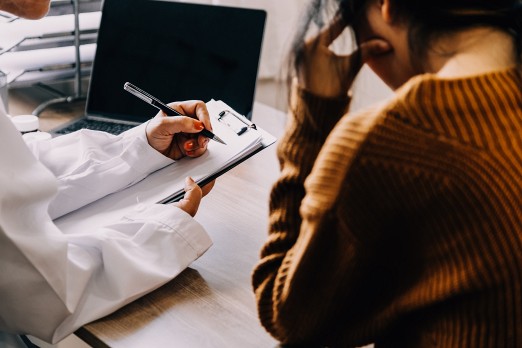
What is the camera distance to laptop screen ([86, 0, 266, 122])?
58.9 inches

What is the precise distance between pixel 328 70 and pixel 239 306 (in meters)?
0.38

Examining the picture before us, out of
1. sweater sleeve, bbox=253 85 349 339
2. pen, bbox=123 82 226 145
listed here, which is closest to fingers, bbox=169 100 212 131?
pen, bbox=123 82 226 145

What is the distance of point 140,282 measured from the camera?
2.89ft

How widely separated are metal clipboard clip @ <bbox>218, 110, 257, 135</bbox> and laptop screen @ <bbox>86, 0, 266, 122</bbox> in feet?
0.87

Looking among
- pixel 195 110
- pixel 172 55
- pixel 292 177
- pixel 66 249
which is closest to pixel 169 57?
pixel 172 55

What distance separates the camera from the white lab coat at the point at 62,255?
0.82m

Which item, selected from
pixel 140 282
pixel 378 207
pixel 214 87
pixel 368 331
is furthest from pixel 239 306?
pixel 214 87

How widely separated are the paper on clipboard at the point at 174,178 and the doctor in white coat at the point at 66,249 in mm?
28

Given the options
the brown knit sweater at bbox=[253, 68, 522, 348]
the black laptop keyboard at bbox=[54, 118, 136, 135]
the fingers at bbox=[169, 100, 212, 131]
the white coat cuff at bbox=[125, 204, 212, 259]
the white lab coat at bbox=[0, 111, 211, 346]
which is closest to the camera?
the brown knit sweater at bbox=[253, 68, 522, 348]

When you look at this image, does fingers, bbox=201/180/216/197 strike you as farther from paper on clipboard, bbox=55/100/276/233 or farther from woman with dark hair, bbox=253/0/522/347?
woman with dark hair, bbox=253/0/522/347

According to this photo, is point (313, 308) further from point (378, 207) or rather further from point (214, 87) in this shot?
point (214, 87)

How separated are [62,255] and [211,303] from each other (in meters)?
0.22

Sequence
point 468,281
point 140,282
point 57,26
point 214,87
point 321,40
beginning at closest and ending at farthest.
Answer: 1. point 468,281
2. point 321,40
3. point 140,282
4. point 214,87
5. point 57,26

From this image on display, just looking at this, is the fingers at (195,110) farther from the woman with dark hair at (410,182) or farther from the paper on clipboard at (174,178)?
the woman with dark hair at (410,182)
